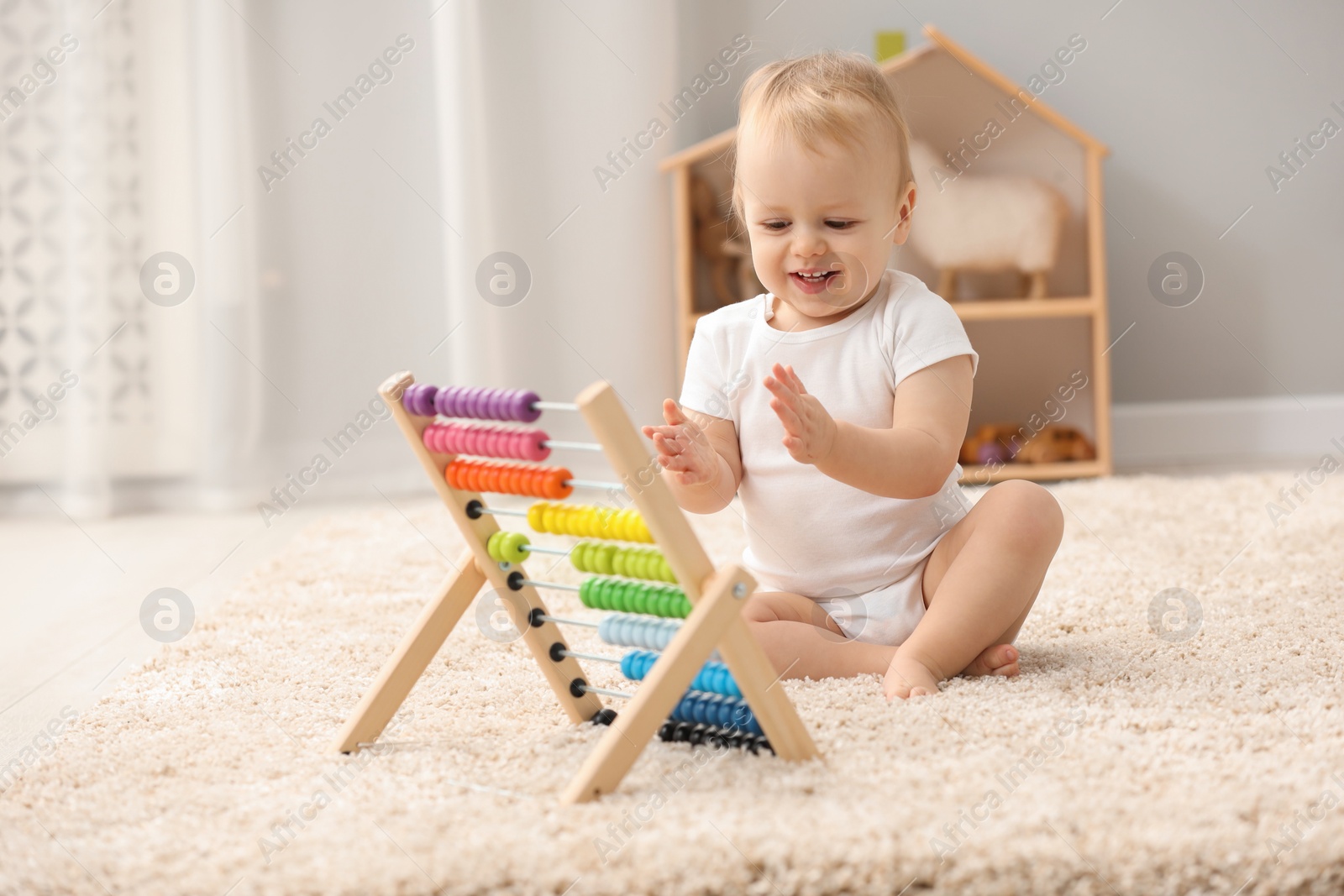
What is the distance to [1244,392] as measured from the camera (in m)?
2.48

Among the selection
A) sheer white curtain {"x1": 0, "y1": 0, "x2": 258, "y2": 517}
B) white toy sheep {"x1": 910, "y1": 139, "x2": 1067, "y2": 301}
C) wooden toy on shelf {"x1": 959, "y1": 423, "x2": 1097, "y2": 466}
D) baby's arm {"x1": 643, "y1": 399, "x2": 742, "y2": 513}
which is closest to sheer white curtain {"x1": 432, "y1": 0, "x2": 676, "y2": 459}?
sheer white curtain {"x1": 0, "y1": 0, "x2": 258, "y2": 517}

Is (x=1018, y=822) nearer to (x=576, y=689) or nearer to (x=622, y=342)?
(x=576, y=689)

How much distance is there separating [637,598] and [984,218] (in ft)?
5.22

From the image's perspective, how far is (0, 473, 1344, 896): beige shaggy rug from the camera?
2.11 feet

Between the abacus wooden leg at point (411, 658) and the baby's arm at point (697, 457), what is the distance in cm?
17

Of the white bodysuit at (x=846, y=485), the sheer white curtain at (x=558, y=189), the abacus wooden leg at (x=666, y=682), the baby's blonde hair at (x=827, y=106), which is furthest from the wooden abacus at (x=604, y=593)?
the sheer white curtain at (x=558, y=189)

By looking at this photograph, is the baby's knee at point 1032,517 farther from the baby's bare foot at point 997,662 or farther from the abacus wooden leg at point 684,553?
the abacus wooden leg at point 684,553

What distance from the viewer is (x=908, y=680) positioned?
3.02 ft

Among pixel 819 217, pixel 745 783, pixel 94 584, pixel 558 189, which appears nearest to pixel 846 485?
pixel 819 217

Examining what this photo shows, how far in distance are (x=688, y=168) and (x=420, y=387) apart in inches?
61.3

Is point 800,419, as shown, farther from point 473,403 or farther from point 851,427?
point 473,403

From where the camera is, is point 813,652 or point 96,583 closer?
point 813,652

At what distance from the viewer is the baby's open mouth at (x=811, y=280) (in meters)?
0.99

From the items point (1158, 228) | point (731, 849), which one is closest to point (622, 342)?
point (1158, 228)
